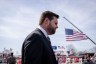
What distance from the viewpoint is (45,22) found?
12.0ft

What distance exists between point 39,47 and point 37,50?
0.17ft

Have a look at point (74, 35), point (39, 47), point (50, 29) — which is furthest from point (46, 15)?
point (74, 35)

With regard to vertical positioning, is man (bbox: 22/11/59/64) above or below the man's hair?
below

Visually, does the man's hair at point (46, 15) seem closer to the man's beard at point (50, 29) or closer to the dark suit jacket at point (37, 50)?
the man's beard at point (50, 29)

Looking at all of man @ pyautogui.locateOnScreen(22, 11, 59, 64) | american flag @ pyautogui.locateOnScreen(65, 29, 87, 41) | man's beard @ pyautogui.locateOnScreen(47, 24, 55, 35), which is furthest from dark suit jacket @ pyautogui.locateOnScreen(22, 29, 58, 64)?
american flag @ pyautogui.locateOnScreen(65, 29, 87, 41)

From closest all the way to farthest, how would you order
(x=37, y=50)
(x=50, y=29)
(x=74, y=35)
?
(x=37, y=50) → (x=50, y=29) → (x=74, y=35)

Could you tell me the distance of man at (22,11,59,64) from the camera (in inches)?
128

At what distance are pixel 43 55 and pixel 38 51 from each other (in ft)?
0.38

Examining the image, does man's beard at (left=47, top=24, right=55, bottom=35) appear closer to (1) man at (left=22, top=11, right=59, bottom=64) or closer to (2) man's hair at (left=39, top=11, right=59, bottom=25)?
(1) man at (left=22, top=11, right=59, bottom=64)

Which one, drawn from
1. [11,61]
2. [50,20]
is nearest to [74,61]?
[11,61]

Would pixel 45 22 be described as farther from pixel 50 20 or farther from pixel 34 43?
pixel 34 43

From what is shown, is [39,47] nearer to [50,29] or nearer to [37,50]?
[37,50]

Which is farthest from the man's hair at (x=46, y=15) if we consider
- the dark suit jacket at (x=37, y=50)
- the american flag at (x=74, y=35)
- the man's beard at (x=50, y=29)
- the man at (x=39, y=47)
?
the american flag at (x=74, y=35)

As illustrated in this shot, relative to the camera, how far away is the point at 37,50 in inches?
129
